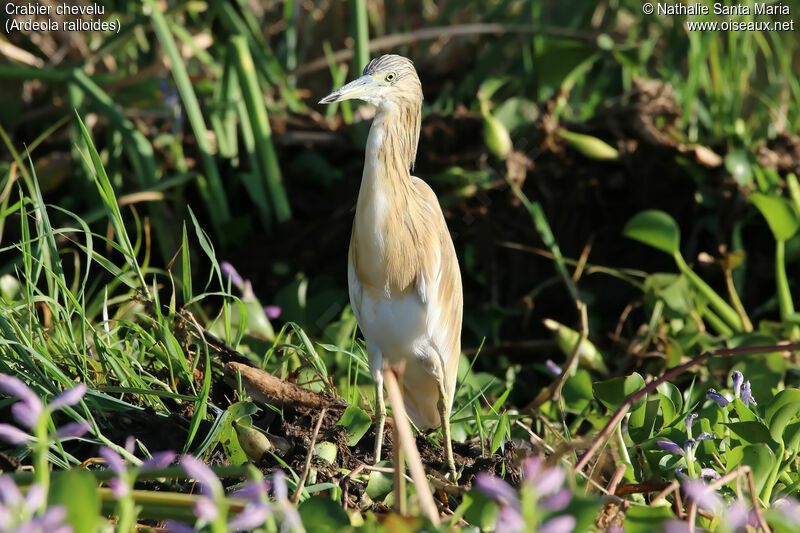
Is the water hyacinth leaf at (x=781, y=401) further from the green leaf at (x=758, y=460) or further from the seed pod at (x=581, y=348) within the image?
the seed pod at (x=581, y=348)

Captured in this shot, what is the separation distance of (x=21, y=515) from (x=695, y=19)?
2.86 m

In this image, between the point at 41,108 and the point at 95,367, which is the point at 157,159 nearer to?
the point at 41,108

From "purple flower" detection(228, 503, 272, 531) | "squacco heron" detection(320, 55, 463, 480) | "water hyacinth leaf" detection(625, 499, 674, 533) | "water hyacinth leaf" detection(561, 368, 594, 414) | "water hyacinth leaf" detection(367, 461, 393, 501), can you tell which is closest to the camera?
"purple flower" detection(228, 503, 272, 531)

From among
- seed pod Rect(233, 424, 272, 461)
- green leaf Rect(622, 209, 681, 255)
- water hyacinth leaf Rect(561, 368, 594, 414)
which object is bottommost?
water hyacinth leaf Rect(561, 368, 594, 414)

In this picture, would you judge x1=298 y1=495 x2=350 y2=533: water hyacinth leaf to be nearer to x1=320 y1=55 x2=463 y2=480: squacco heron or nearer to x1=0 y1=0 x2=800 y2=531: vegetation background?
x1=0 y1=0 x2=800 y2=531: vegetation background

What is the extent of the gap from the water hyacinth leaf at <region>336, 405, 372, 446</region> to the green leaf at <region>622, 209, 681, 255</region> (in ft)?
3.76

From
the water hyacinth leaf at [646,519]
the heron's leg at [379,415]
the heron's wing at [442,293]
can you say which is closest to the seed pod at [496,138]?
the heron's wing at [442,293]

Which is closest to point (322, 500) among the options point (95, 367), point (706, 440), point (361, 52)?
point (95, 367)

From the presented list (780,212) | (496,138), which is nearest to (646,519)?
(780,212)

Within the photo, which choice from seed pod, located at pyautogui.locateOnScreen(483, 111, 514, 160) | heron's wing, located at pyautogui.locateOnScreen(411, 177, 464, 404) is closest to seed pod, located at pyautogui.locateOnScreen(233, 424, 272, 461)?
heron's wing, located at pyautogui.locateOnScreen(411, 177, 464, 404)

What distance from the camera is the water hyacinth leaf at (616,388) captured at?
1.60 meters

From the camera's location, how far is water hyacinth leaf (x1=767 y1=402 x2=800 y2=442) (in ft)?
4.90

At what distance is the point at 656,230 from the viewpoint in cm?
237

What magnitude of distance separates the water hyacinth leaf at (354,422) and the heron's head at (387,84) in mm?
592
